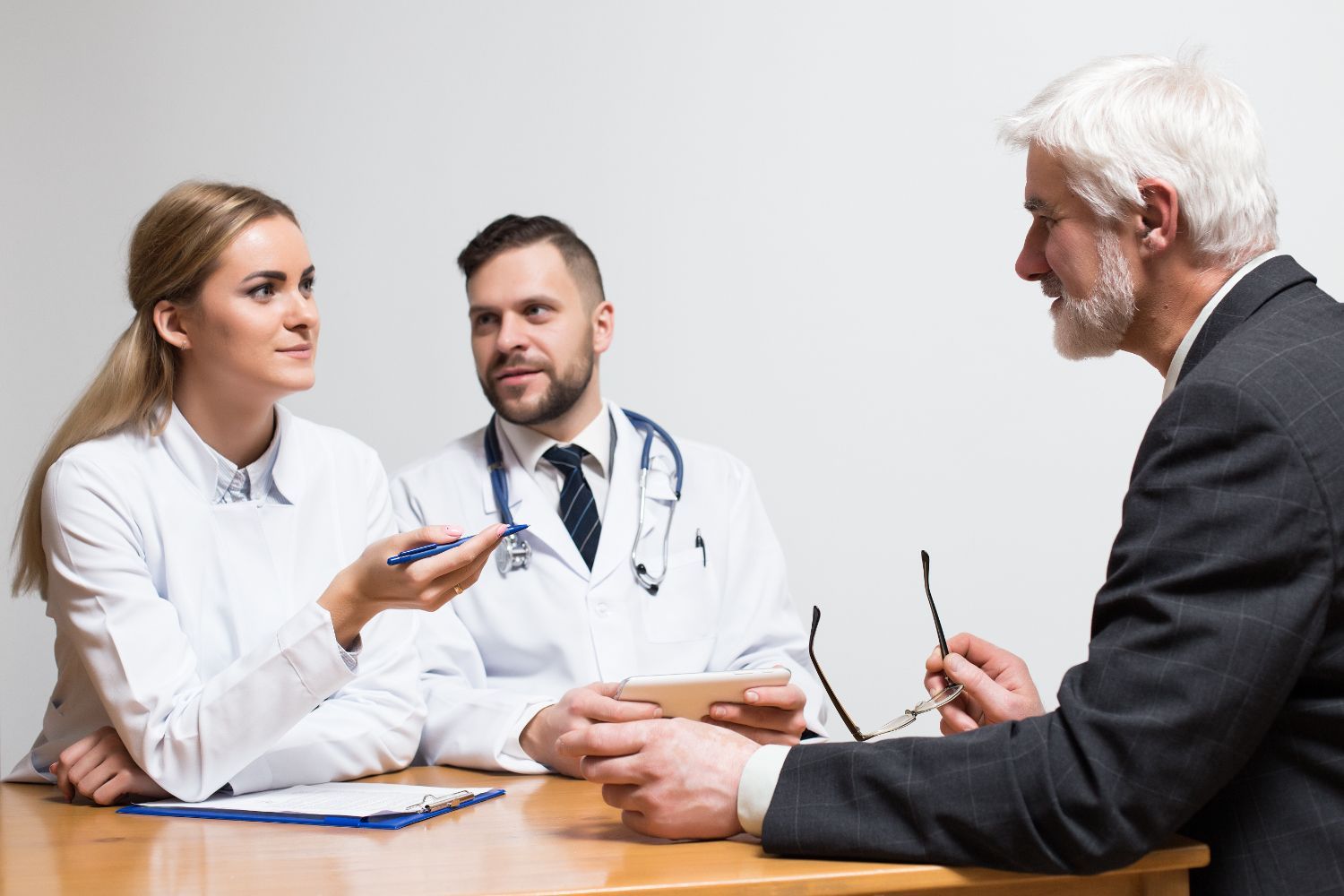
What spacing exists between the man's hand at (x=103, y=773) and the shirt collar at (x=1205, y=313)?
1.55m

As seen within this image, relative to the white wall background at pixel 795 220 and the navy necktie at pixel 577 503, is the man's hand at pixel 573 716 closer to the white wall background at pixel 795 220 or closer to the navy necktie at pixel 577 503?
the navy necktie at pixel 577 503

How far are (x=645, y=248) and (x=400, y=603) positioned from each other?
1665 mm

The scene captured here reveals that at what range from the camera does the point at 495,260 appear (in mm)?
2729

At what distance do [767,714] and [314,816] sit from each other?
2.13 feet

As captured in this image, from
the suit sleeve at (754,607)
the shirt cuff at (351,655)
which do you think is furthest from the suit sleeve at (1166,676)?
the suit sleeve at (754,607)

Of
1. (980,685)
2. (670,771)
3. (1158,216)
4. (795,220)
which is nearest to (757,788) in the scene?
(670,771)

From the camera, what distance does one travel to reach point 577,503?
2.65 metres

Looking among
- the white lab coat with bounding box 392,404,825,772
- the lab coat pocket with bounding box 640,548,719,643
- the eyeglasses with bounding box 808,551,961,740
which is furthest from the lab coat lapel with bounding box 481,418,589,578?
the eyeglasses with bounding box 808,551,961,740

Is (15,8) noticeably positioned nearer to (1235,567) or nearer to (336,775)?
(336,775)

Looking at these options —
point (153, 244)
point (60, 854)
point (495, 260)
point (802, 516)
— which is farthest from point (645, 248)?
point (60, 854)

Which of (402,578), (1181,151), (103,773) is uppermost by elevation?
(1181,151)

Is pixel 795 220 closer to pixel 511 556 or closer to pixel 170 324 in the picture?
pixel 511 556

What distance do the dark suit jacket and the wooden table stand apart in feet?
0.16

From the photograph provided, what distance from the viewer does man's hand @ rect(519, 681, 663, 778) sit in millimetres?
1562
